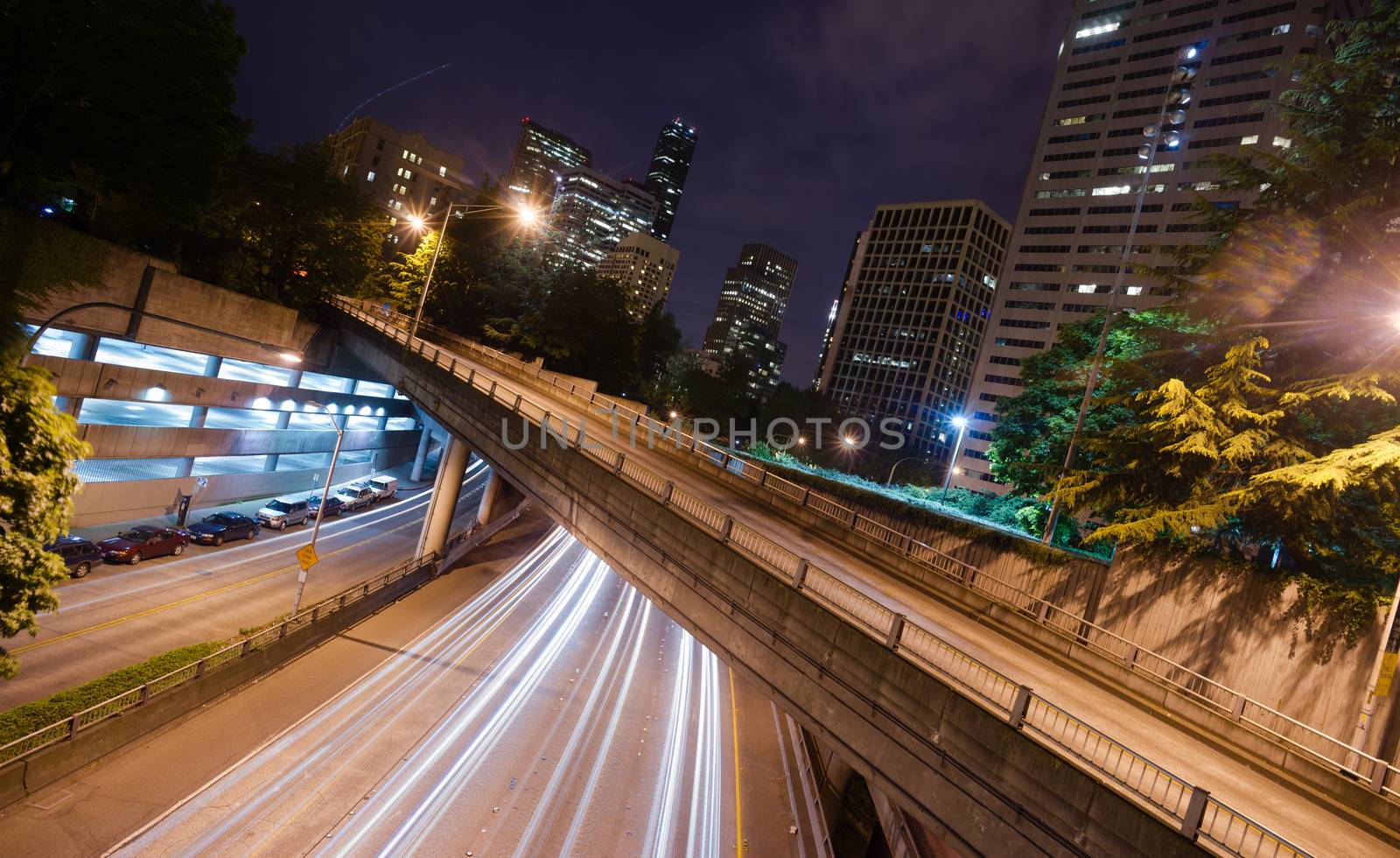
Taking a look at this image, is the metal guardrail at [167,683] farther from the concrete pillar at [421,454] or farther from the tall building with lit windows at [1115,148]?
the tall building with lit windows at [1115,148]

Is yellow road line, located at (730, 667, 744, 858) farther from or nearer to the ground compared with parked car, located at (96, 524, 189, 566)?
farther from the ground

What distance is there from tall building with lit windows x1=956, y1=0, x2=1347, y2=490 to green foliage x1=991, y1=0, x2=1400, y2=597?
57.3 m

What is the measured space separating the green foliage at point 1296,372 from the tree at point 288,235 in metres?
49.6

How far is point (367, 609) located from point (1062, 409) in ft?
103

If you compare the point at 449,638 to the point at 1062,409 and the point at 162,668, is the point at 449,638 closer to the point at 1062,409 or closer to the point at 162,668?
the point at 162,668

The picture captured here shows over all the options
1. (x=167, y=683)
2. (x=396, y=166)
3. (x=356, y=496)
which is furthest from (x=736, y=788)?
(x=396, y=166)

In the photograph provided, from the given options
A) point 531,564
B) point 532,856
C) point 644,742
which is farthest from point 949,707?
point 531,564

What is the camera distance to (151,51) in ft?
88.5

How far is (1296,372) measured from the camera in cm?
1548

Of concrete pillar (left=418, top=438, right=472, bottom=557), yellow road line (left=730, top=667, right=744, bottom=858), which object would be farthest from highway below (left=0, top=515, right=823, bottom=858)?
concrete pillar (left=418, top=438, right=472, bottom=557)

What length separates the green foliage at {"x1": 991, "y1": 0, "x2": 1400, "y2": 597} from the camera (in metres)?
13.7

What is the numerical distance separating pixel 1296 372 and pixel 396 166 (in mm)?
126661

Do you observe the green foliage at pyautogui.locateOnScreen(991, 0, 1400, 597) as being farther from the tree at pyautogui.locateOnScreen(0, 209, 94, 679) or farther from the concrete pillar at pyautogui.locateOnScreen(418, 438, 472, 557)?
the concrete pillar at pyautogui.locateOnScreen(418, 438, 472, 557)

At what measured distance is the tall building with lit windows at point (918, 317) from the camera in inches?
4983
